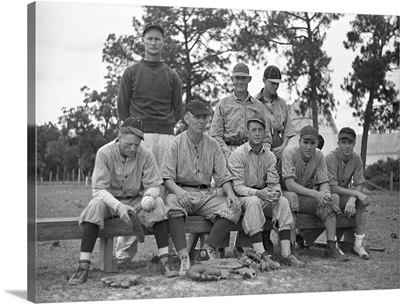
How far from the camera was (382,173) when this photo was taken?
28.8 feet

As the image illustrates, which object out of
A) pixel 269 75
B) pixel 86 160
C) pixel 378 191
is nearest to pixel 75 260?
pixel 86 160

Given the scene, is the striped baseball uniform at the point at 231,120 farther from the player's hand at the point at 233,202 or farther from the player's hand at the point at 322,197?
the player's hand at the point at 322,197

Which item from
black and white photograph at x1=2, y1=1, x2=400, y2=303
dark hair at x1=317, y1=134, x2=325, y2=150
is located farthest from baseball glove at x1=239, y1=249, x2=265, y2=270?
dark hair at x1=317, y1=134, x2=325, y2=150

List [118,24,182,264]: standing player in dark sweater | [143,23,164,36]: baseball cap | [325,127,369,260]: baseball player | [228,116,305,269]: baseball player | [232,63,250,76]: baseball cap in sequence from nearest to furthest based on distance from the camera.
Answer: [143,23,164,36]: baseball cap, [118,24,182,264]: standing player in dark sweater, [228,116,305,269]: baseball player, [232,63,250,76]: baseball cap, [325,127,369,260]: baseball player

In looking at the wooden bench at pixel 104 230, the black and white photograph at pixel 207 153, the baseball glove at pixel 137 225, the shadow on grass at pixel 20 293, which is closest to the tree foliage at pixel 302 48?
the black and white photograph at pixel 207 153

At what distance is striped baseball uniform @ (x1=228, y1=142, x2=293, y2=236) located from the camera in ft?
25.9

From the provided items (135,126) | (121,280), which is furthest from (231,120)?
(121,280)

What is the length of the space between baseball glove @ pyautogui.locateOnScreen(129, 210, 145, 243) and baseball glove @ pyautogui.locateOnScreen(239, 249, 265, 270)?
111 centimetres

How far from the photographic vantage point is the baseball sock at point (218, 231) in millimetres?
7512

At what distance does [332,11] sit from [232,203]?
102 inches

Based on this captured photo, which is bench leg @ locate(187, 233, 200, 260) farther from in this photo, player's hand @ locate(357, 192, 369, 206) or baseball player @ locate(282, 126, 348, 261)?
player's hand @ locate(357, 192, 369, 206)

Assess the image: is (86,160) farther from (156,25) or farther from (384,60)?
(384,60)

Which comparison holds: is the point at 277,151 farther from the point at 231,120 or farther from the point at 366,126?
the point at 366,126

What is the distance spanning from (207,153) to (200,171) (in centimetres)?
21
